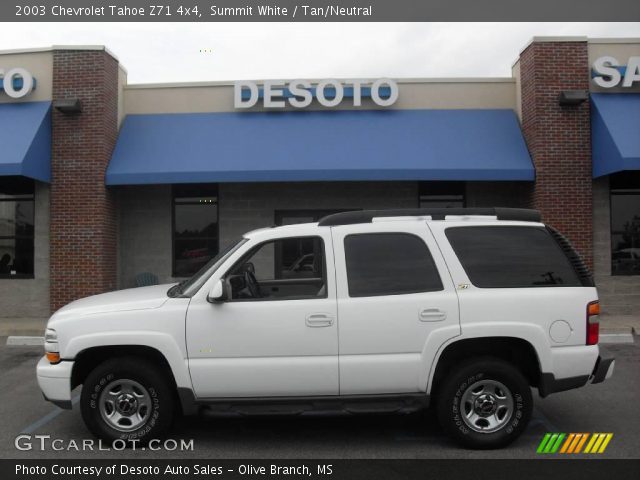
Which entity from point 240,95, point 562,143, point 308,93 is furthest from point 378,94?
point 562,143

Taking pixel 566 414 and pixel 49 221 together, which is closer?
pixel 566 414

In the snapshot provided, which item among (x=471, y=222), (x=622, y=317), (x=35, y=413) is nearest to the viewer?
(x=471, y=222)

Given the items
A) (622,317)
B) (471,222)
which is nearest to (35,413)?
(471,222)

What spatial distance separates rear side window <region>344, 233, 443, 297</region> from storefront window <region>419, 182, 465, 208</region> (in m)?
8.09

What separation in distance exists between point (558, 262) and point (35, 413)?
5549 mm

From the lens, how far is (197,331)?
480 cm

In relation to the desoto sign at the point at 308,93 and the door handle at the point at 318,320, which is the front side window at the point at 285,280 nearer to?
the door handle at the point at 318,320

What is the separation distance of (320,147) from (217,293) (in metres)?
7.65

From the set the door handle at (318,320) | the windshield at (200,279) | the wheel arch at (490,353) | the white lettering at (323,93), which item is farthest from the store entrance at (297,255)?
the white lettering at (323,93)

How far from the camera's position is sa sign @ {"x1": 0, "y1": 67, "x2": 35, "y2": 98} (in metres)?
11.9

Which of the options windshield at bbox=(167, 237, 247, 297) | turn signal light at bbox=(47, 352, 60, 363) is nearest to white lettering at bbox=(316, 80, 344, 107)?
windshield at bbox=(167, 237, 247, 297)

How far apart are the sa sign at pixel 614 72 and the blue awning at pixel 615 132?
0.28 m

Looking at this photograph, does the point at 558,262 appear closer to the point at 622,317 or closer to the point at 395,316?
the point at 395,316

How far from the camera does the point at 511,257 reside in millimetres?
5059
